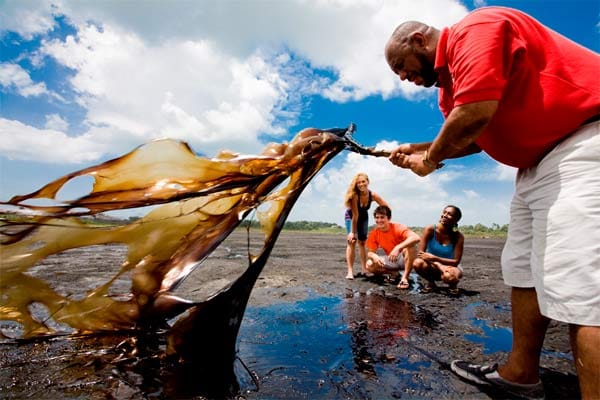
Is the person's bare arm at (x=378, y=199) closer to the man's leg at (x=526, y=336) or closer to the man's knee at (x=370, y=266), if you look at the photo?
the man's knee at (x=370, y=266)

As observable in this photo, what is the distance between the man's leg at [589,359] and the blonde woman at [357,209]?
4639mm

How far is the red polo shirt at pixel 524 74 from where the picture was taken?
1.63m

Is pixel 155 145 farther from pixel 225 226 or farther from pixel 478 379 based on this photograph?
pixel 478 379

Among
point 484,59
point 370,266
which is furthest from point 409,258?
point 484,59

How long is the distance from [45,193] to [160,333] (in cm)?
135

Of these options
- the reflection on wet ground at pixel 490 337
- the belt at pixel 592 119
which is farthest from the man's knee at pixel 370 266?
the belt at pixel 592 119

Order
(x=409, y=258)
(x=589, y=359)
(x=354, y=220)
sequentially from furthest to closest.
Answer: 1. (x=354, y=220)
2. (x=409, y=258)
3. (x=589, y=359)

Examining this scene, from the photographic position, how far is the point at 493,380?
2.24 metres

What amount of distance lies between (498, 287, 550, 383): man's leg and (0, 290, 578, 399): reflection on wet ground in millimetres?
240

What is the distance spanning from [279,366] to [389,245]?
156 inches

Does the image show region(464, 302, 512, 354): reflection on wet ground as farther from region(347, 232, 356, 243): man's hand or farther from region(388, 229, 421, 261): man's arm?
region(347, 232, 356, 243): man's hand

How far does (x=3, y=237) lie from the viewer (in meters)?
2.20

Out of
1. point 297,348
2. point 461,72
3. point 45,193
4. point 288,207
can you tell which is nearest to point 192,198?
point 288,207

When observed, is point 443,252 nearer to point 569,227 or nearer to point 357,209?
point 357,209
